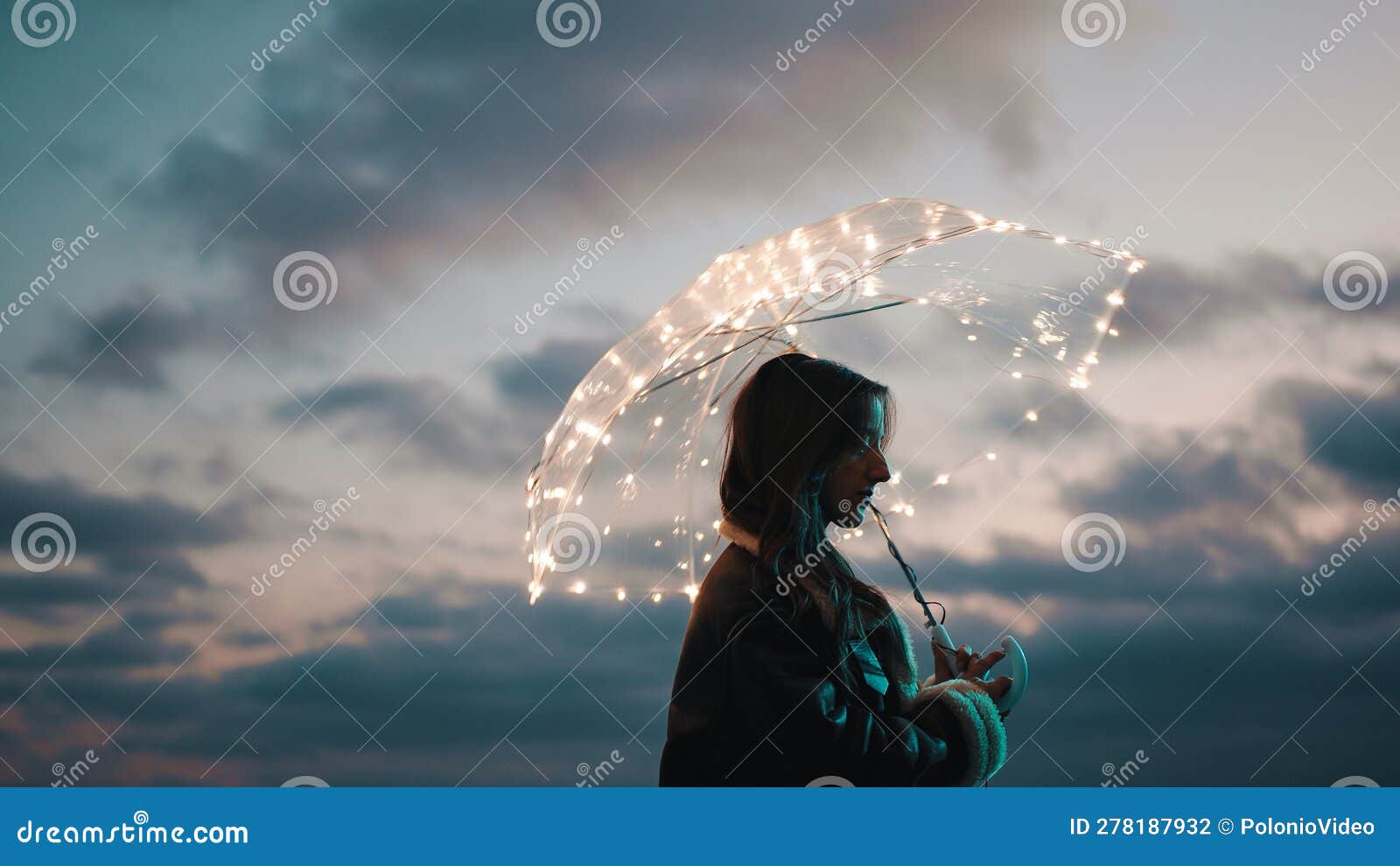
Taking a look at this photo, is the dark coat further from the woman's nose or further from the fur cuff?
the woman's nose

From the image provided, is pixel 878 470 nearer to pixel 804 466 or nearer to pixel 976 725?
pixel 804 466

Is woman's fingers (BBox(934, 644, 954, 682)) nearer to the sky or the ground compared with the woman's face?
nearer to the ground

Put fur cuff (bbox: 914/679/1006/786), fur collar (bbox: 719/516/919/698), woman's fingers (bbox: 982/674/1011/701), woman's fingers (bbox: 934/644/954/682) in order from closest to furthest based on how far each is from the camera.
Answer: fur collar (bbox: 719/516/919/698) → fur cuff (bbox: 914/679/1006/786) → woman's fingers (bbox: 982/674/1011/701) → woman's fingers (bbox: 934/644/954/682)

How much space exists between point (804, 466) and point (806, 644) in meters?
0.42

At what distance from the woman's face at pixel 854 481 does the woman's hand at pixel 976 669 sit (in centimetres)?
50

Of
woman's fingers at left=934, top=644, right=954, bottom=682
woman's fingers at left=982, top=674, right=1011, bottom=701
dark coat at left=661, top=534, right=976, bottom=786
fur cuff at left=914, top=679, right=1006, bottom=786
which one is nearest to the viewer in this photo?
dark coat at left=661, top=534, right=976, bottom=786

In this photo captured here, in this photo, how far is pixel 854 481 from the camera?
2.59 m

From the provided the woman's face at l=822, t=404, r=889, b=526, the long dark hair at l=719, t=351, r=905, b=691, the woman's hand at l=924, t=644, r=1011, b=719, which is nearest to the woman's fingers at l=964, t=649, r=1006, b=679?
the woman's hand at l=924, t=644, r=1011, b=719

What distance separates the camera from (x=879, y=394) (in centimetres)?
266

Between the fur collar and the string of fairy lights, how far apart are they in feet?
1.82

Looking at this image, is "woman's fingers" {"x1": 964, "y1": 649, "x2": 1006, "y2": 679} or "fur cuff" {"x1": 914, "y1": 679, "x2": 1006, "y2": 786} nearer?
"fur cuff" {"x1": 914, "y1": 679, "x2": 1006, "y2": 786}

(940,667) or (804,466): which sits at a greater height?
(804,466)

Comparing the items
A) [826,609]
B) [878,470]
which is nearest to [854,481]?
[878,470]

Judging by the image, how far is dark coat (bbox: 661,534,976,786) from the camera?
7.55 feet
